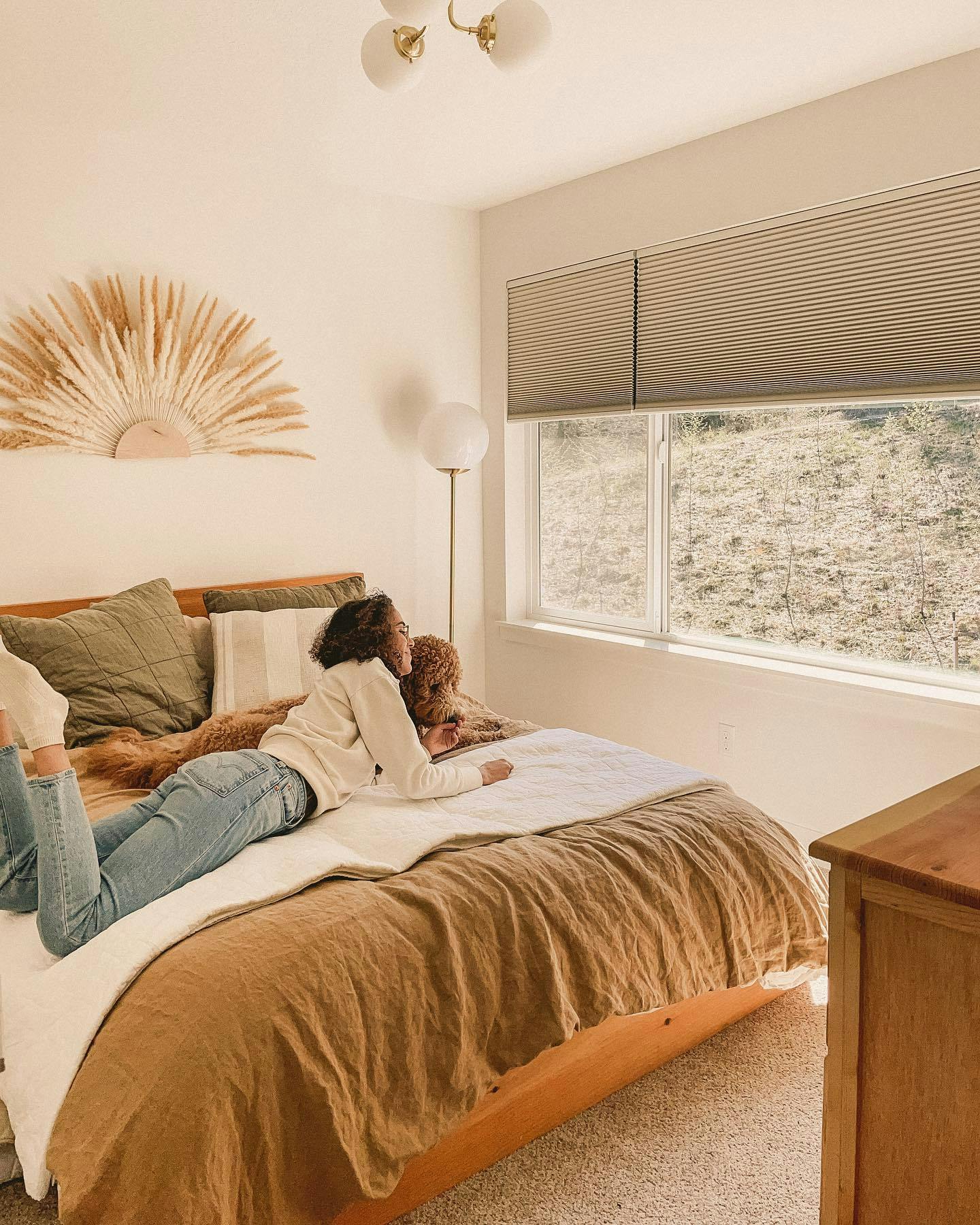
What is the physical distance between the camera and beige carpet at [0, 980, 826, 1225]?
1.71 metres

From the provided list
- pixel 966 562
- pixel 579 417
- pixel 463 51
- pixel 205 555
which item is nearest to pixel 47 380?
pixel 205 555

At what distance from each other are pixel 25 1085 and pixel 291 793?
713 mm

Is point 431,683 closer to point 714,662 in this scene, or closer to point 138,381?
point 714,662

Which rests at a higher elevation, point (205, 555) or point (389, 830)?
point (205, 555)

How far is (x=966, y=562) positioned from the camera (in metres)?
2.83

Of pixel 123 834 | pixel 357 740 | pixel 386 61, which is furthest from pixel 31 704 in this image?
pixel 386 61

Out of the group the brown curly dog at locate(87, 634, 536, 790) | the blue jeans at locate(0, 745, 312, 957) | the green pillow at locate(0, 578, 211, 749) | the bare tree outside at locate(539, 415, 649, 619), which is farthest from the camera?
the bare tree outside at locate(539, 415, 649, 619)

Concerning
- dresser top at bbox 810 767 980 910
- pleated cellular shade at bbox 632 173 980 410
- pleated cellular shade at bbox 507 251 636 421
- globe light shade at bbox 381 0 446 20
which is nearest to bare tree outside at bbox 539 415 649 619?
pleated cellular shade at bbox 507 251 636 421

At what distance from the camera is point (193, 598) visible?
3.36 meters

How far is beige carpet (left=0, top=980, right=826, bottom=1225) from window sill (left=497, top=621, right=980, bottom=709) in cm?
114

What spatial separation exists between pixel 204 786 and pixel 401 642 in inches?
23.1

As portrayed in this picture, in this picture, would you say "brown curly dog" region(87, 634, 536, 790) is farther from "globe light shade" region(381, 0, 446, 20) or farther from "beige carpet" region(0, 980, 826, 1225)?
"globe light shade" region(381, 0, 446, 20)

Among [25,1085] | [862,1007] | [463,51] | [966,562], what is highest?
[463,51]

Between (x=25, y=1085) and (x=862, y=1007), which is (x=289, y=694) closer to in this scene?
(x=25, y=1085)
